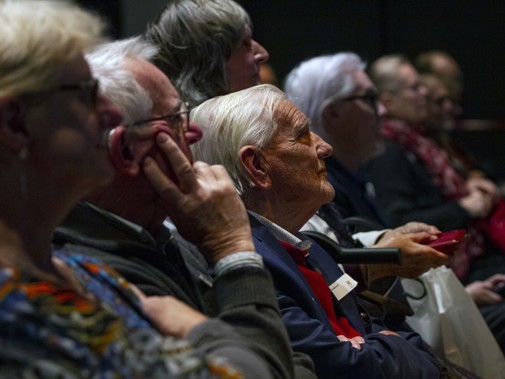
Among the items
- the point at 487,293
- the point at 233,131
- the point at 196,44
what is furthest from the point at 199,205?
the point at 487,293

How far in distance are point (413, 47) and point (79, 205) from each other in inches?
241

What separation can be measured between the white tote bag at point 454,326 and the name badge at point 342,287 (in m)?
0.64

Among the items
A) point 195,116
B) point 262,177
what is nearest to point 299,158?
point 262,177

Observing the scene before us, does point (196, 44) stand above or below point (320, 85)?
above

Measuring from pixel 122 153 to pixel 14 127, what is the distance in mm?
449

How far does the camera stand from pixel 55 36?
1.60 meters

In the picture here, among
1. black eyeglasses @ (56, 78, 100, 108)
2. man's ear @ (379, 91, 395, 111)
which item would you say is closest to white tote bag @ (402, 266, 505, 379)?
black eyeglasses @ (56, 78, 100, 108)

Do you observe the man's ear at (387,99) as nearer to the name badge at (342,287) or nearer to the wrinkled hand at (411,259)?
the wrinkled hand at (411,259)

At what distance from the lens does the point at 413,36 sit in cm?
782

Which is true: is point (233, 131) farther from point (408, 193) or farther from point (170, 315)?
point (408, 193)

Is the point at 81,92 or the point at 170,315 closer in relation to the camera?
the point at 81,92

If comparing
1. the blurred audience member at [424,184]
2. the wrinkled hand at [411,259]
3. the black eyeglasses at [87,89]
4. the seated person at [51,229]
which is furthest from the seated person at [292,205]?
the blurred audience member at [424,184]

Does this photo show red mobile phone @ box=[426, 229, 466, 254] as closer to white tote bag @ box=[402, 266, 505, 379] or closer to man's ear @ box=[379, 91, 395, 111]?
white tote bag @ box=[402, 266, 505, 379]

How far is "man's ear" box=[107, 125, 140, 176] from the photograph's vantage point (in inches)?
78.2
